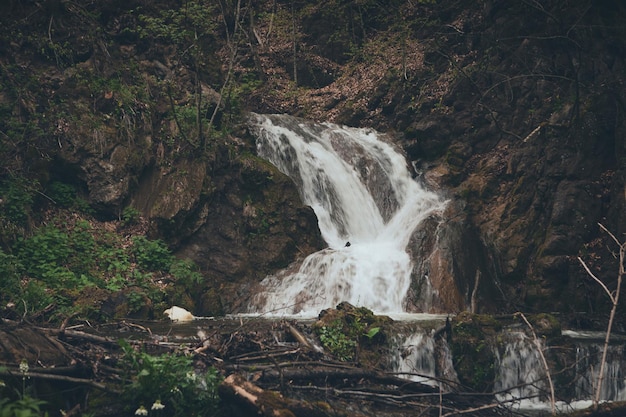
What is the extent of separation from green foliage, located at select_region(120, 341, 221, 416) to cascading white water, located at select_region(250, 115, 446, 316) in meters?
5.86

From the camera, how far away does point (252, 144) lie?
17.5 m

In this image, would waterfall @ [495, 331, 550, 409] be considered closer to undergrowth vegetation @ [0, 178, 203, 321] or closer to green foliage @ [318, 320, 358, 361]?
green foliage @ [318, 320, 358, 361]

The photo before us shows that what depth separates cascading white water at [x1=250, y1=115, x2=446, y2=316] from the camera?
14.1 meters

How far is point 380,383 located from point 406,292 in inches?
243

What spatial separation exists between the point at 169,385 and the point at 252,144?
36.5 feet

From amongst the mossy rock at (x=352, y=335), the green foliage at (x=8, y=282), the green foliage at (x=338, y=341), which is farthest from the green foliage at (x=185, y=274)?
the green foliage at (x=338, y=341)

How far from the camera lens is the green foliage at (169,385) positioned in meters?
6.84

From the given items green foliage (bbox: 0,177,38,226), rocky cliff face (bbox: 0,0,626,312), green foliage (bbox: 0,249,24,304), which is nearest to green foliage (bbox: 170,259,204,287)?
rocky cliff face (bbox: 0,0,626,312)

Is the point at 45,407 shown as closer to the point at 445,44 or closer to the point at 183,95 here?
the point at 183,95

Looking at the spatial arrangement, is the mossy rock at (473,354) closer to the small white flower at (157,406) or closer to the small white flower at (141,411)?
the small white flower at (157,406)

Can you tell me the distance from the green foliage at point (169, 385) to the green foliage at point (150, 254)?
6653 millimetres

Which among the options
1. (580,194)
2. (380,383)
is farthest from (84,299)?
(580,194)

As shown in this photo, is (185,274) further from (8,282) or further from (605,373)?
(605,373)

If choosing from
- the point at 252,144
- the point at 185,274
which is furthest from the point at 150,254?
the point at 252,144
